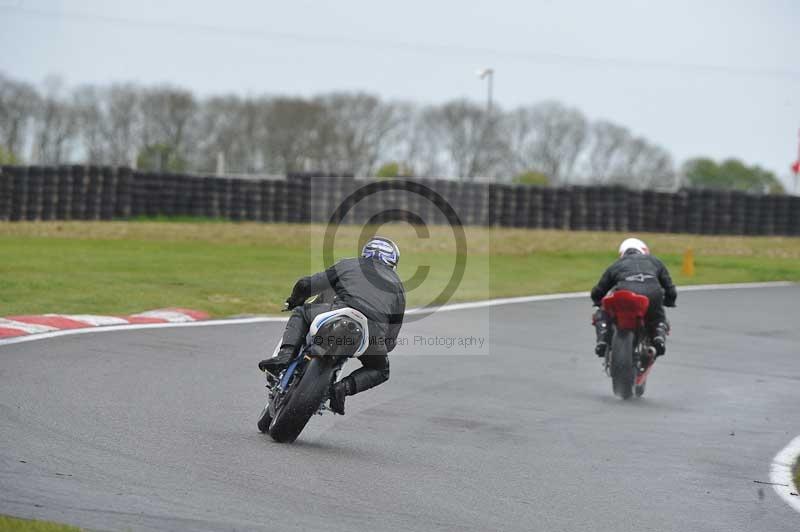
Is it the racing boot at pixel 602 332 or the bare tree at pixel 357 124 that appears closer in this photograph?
the racing boot at pixel 602 332

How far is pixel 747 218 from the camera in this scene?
119 feet

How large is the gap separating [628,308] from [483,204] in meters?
24.3

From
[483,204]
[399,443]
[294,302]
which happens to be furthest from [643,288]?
[483,204]

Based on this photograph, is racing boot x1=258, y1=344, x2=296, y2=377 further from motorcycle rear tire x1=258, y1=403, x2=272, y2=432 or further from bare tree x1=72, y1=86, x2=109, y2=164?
bare tree x1=72, y1=86, x2=109, y2=164

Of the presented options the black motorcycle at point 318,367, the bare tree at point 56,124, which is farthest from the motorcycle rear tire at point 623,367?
the bare tree at point 56,124

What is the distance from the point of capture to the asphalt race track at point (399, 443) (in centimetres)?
625

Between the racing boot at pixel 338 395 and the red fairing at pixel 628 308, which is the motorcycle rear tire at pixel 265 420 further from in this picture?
the red fairing at pixel 628 308

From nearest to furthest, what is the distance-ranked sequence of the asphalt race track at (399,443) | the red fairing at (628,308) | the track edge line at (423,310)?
the asphalt race track at (399,443) < the red fairing at (628,308) < the track edge line at (423,310)

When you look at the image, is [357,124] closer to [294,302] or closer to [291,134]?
[291,134]

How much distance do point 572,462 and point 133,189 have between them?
1025 inches

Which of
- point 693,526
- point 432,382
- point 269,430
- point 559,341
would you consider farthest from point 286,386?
point 559,341

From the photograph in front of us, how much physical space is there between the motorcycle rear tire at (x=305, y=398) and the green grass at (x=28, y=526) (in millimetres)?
2466

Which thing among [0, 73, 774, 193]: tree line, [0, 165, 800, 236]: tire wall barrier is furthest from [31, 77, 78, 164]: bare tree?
[0, 165, 800, 236]: tire wall barrier

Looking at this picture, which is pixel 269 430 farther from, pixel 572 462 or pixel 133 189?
pixel 133 189
